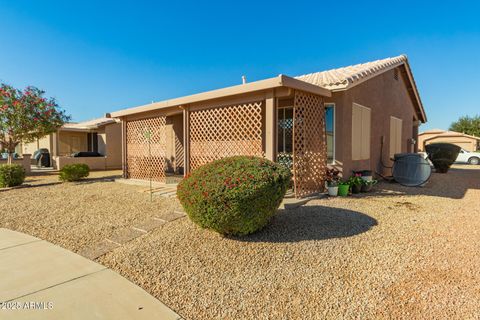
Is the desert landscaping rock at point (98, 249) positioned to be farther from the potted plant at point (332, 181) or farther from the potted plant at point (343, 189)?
the potted plant at point (343, 189)

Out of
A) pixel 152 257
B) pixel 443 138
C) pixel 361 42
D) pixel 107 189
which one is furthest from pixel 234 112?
pixel 443 138

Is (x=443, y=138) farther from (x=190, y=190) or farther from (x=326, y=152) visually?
(x=190, y=190)

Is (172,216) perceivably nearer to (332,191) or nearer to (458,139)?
(332,191)

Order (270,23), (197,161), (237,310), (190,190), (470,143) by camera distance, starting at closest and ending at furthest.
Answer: (237,310) < (190,190) < (197,161) < (270,23) < (470,143)

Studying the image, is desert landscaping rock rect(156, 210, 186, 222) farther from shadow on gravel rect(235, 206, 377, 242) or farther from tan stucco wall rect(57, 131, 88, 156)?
tan stucco wall rect(57, 131, 88, 156)

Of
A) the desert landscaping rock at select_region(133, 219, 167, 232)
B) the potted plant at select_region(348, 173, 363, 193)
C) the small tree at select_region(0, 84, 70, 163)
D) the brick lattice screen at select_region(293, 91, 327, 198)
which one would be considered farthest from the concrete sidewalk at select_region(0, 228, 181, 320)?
the small tree at select_region(0, 84, 70, 163)

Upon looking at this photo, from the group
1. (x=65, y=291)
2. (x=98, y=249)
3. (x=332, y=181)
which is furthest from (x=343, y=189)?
(x=65, y=291)

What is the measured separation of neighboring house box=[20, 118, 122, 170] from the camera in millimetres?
15953

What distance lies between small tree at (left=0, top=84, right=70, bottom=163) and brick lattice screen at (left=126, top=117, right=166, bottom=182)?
4768 millimetres

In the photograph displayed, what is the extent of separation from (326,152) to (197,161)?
4095mm

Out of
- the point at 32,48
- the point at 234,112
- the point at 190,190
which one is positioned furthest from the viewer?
the point at 32,48

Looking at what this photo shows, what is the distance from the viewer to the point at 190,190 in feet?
13.3

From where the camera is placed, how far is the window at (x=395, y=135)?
11.4 metres

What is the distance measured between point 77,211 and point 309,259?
5745mm
